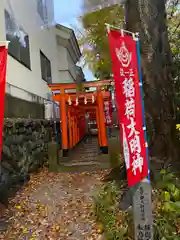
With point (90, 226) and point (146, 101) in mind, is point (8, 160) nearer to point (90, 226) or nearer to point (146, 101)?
point (90, 226)

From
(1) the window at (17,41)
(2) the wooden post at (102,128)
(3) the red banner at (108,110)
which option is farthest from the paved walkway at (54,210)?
(3) the red banner at (108,110)

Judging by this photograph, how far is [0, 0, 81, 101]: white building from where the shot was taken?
9.45m

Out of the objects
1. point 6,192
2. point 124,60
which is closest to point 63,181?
point 6,192

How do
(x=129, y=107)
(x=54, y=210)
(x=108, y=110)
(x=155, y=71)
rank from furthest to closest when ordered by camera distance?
(x=108, y=110)
(x=54, y=210)
(x=155, y=71)
(x=129, y=107)

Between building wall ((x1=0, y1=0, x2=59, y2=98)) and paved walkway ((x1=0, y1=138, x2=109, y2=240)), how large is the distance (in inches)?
124

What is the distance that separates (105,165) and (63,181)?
2.10 m

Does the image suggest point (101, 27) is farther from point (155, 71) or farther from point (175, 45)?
point (155, 71)

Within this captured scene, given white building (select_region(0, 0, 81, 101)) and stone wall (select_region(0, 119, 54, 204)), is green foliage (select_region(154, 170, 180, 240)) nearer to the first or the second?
stone wall (select_region(0, 119, 54, 204))

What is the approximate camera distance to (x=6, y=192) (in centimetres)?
681

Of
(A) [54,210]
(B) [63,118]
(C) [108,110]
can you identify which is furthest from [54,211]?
(C) [108,110]

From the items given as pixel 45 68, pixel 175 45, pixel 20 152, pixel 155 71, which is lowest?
pixel 20 152

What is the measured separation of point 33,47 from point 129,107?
30.4 ft

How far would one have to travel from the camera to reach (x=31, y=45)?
40.0 ft

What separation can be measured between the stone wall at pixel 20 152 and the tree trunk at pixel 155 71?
3476mm
